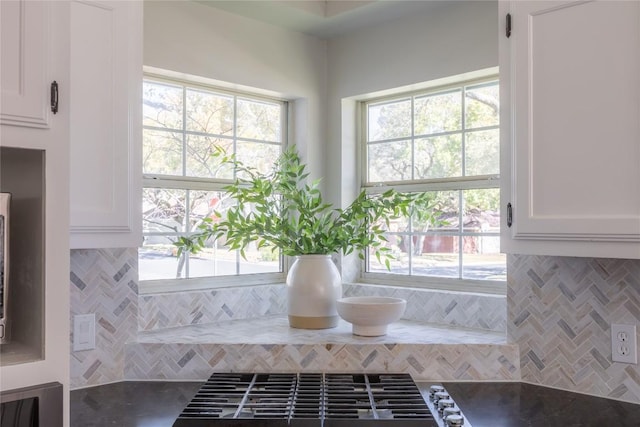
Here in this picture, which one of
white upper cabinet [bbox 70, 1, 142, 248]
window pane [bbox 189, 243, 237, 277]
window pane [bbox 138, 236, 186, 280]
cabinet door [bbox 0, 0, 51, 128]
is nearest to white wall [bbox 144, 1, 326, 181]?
white upper cabinet [bbox 70, 1, 142, 248]

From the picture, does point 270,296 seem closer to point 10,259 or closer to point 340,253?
point 340,253

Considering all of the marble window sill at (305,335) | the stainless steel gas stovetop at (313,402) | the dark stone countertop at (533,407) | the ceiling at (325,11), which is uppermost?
the ceiling at (325,11)

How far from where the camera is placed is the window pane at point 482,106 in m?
2.50

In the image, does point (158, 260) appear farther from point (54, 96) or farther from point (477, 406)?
point (477, 406)

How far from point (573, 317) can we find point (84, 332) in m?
1.68

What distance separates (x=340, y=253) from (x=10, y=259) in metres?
1.66

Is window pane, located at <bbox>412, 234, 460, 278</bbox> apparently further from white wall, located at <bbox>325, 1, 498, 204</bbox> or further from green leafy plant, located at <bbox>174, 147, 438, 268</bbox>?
white wall, located at <bbox>325, 1, 498, 204</bbox>

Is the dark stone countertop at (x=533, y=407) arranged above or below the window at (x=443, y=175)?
below

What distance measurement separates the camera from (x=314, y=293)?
2379 millimetres

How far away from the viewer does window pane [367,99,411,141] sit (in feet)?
9.27

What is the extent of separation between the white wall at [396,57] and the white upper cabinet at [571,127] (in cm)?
55

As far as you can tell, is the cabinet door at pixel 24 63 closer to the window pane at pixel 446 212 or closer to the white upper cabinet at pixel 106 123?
the white upper cabinet at pixel 106 123

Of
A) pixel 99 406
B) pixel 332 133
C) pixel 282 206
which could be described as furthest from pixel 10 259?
pixel 332 133

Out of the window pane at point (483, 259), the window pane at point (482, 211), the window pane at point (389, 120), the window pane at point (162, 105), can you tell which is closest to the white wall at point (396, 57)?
the window pane at point (389, 120)
